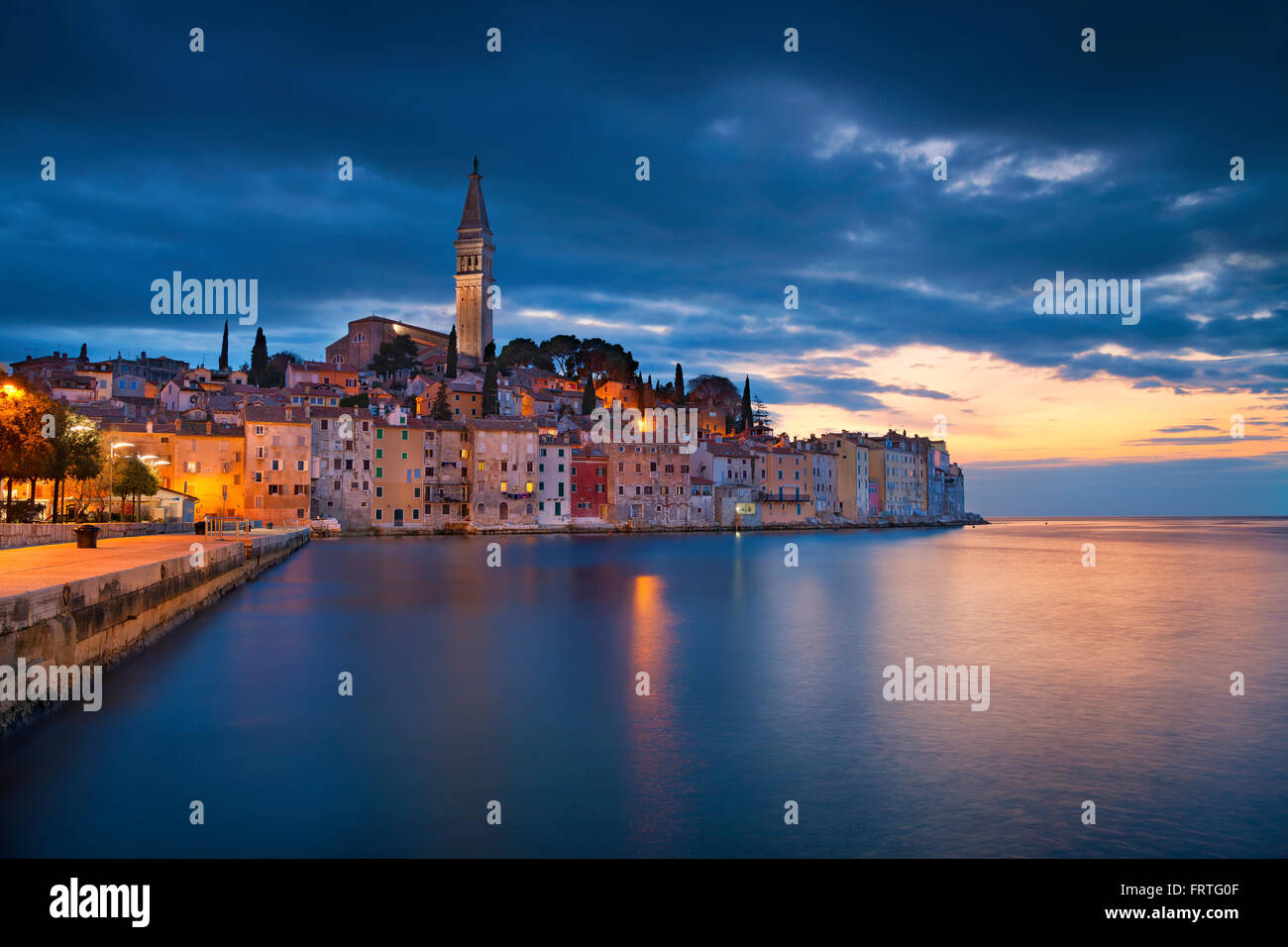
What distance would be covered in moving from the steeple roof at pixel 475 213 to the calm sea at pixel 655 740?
96.8m

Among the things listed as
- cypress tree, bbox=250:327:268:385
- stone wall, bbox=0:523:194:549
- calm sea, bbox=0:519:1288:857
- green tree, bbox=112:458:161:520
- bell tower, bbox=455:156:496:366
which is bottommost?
calm sea, bbox=0:519:1288:857

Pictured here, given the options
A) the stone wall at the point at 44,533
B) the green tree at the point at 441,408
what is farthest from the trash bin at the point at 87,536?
the green tree at the point at 441,408

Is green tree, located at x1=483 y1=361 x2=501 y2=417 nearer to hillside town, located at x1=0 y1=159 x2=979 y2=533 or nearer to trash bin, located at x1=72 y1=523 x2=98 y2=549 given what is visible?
hillside town, located at x1=0 y1=159 x2=979 y2=533

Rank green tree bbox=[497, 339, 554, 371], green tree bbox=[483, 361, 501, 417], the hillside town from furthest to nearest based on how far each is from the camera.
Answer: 1. green tree bbox=[497, 339, 554, 371]
2. green tree bbox=[483, 361, 501, 417]
3. the hillside town

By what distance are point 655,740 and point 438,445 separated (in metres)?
55.8

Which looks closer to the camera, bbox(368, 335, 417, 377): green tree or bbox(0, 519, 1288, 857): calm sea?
bbox(0, 519, 1288, 857): calm sea

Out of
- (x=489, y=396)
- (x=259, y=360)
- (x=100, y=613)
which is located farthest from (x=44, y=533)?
(x=259, y=360)

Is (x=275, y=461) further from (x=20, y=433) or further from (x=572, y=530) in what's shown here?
(x=20, y=433)

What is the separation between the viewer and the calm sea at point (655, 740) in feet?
26.9

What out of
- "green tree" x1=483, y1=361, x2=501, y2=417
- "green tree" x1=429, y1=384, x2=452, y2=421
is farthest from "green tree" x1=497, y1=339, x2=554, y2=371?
"green tree" x1=429, y1=384, x2=452, y2=421

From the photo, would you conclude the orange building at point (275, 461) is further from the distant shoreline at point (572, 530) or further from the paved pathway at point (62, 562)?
the paved pathway at point (62, 562)

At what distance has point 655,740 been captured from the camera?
1170cm

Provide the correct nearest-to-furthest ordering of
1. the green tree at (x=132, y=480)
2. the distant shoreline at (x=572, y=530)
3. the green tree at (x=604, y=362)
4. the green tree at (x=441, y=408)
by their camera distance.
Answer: the green tree at (x=132, y=480) < the distant shoreline at (x=572, y=530) < the green tree at (x=441, y=408) < the green tree at (x=604, y=362)

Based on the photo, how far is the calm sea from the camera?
8.19 metres
